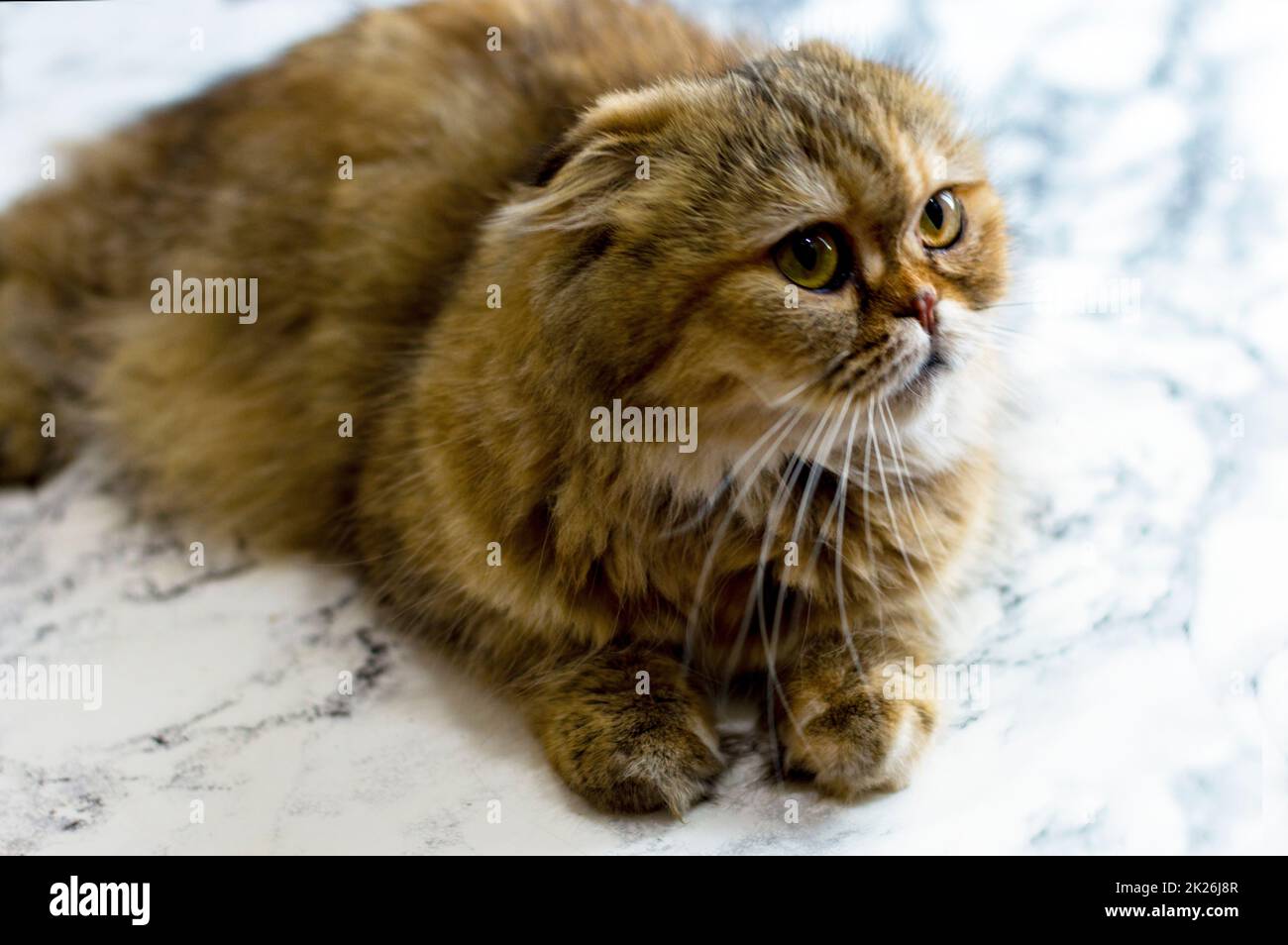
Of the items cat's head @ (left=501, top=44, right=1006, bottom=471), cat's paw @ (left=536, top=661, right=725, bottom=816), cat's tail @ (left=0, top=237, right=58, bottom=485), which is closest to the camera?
cat's head @ (left=501, top=44, right=1006, bottom=471)

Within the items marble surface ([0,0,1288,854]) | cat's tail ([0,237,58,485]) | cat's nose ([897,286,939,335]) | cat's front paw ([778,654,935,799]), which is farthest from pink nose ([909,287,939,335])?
cat's tail ([0,237,58,485])

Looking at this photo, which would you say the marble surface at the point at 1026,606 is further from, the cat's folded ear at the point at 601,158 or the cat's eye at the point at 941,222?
the cat's folded ear at the point at 601,158

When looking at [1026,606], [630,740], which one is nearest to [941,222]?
[1026,606]

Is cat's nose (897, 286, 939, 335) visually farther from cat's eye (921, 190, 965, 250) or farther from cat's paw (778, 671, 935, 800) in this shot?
cat's paw (778, 671, 935, 800)

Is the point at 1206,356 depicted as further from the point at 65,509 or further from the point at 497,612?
the point at 65,509

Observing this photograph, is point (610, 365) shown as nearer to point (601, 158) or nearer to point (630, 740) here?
point (601, 158)

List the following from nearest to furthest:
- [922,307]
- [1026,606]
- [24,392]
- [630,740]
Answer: [922,307]
[630,740]
[1026,606]
[24,392]
